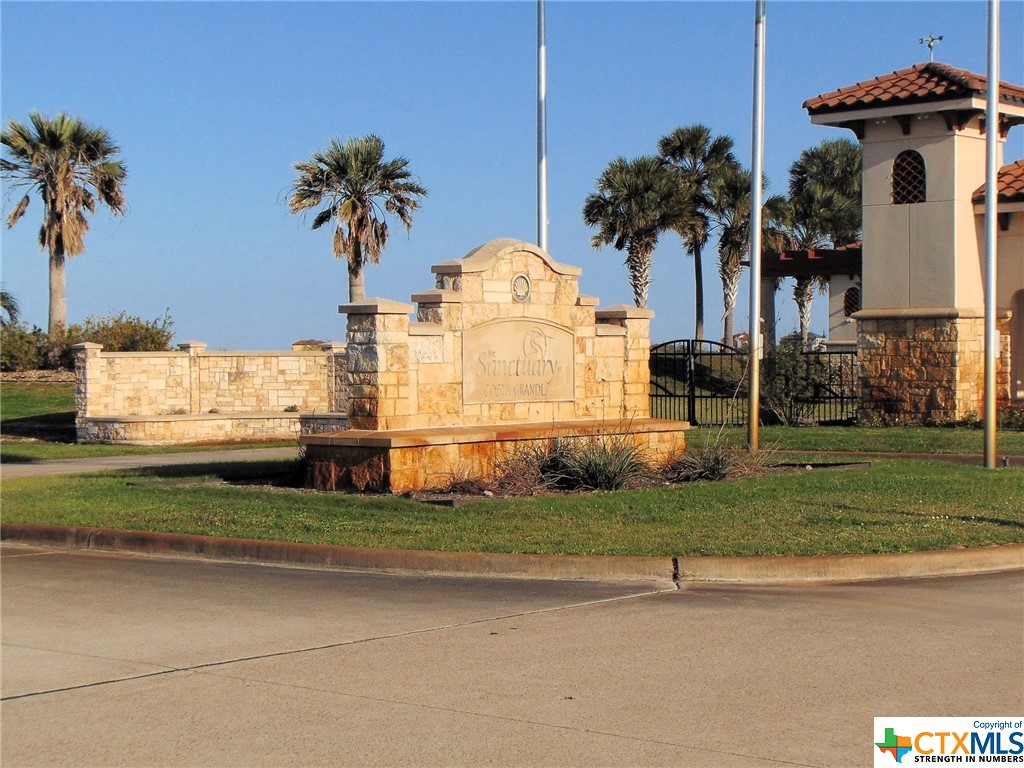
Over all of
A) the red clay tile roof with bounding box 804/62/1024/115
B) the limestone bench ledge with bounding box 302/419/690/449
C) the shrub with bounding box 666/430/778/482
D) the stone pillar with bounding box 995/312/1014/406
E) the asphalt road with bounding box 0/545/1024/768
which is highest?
the red clay tile roof with bounding box 804/62/1024/115

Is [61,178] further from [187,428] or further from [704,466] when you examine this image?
[704,466]

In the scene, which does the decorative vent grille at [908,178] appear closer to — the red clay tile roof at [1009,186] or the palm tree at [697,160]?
the red clay tile roof at [1009,186]

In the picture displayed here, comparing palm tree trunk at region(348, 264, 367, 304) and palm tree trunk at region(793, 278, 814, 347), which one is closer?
palm tree trunk at region(348, 264, 367, 304)

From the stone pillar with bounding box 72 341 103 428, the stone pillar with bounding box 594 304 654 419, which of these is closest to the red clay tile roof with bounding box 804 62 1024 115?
the stone pillar with bounding box 594 304 654 419

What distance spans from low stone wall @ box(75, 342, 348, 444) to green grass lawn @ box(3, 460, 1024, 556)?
567 inches

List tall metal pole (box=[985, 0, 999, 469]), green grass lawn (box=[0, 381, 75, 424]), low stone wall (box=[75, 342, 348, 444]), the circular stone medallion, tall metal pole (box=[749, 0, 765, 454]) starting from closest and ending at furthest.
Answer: the circular stone medallion < tall metal pole (box=[985, 0, 999, 469]) < tall metal pole (box=[749, 0, 765, 454]) < low stone wall (box=[75, 342, 348, 444]) < green grass lawn (box=[0, 381, 75, 424])

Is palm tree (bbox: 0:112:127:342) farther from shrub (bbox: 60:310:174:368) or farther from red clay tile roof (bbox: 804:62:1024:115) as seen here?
red clay tile roof (bbox: 804:62:1024:115)

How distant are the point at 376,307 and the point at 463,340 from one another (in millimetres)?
1544

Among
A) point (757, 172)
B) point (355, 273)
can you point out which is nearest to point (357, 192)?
point (355, 273)

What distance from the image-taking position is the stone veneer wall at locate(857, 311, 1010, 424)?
26047 mm

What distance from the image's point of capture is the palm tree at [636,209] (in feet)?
163

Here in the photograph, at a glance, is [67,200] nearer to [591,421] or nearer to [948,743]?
[591,421]

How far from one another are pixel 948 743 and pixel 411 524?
7.25 meters

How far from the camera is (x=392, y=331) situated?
15.6m
